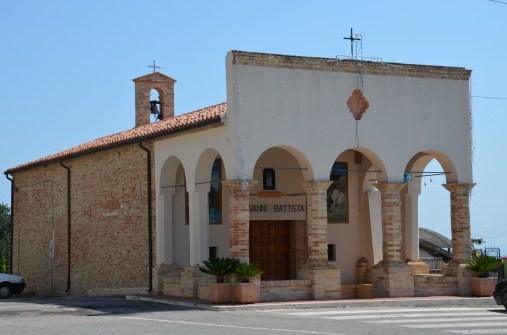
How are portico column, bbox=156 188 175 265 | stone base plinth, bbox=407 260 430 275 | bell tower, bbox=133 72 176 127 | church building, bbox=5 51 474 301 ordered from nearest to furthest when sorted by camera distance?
church building, bbox=5 51 474 301 → portico column, bbox=156 188 175 265 → stone base plinth, bbox=407 260 430 275 → bell tower, bbox=133 72 176 127

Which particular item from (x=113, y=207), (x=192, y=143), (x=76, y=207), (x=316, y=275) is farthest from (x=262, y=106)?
(x=76, y=207)

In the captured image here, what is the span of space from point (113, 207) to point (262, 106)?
8.29m

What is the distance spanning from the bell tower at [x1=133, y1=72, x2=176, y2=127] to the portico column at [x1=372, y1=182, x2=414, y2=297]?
11.9 meters

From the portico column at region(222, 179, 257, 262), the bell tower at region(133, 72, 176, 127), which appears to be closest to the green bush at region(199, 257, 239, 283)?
the portico column at region(222, 179, 257, 262)

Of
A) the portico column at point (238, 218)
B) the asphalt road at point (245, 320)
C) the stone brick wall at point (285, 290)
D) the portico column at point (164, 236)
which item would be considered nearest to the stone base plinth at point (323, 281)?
the stone brick wall at point (285, 290)

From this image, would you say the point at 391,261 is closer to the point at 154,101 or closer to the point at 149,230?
the point at 149,230

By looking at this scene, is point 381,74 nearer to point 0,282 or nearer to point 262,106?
point 262,106

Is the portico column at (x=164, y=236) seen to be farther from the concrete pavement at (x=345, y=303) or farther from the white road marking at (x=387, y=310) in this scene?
the white road marking at (x=387, y=310)

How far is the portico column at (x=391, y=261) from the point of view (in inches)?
947

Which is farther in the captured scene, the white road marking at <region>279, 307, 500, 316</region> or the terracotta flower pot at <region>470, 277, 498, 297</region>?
the terracotta flower pot at <region>470, 277, 498, 297</region>

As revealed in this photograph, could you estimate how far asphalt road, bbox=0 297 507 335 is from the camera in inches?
652

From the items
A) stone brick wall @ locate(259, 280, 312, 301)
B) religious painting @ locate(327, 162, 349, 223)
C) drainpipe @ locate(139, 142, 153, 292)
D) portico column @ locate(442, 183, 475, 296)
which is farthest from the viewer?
religious painting @ locate(327, 162, 349, 223)

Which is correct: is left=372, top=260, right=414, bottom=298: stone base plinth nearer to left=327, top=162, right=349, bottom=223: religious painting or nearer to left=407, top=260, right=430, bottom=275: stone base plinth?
left=407, top=260, right=430, bottom=275: stone base plinth

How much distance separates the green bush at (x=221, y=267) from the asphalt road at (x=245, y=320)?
3.72ft
